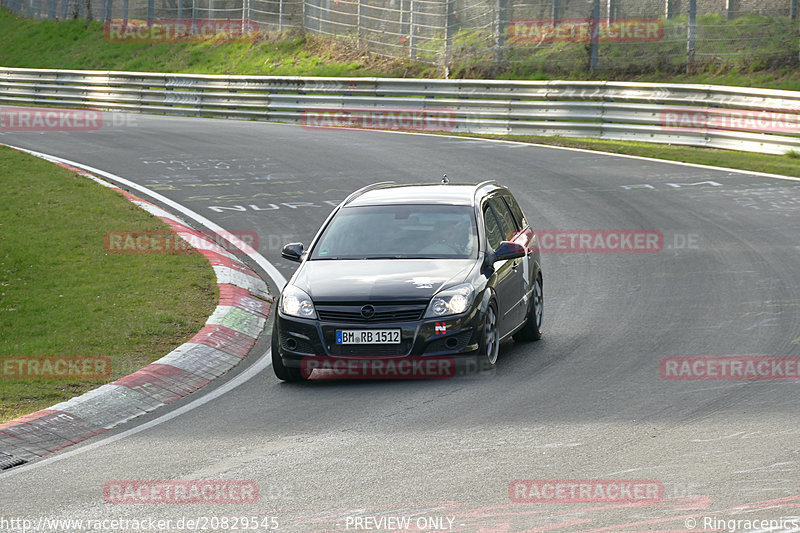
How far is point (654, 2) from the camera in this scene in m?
31.5

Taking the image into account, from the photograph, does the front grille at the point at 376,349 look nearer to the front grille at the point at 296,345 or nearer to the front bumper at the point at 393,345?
the front bumper at the point at 393,345

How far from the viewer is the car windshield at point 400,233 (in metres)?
10.7

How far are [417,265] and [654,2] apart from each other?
918 inches

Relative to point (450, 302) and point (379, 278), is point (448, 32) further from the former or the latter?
point (450, 302)

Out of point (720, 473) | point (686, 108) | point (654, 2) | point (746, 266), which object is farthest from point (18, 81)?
point (720, 473)

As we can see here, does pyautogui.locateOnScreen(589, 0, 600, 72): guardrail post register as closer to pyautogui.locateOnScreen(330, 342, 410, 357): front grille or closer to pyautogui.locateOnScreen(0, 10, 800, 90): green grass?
pyautogui.locateOnScreen(0, 10, 800, 90): green grass

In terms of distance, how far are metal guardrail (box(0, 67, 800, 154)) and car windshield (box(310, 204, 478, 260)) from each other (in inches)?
552

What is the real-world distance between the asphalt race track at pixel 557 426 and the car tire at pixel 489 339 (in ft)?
0.56

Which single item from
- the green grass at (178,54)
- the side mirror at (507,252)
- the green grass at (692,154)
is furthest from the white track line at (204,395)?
the green grass at (178,54)

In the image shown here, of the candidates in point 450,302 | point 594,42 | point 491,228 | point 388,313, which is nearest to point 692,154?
point 594,42

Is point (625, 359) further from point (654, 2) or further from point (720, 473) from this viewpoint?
point (654, 2)

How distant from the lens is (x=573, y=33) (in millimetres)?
33312

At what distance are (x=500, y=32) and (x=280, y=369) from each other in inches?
971

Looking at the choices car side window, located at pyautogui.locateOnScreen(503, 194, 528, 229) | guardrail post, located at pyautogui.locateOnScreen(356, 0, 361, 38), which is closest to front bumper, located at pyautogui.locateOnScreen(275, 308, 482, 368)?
car side window, located at pyautogui.locateOnScreen(503, 194, 528, 229)
